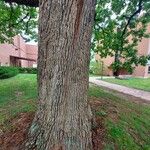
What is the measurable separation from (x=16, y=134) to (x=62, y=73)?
182 centimetres

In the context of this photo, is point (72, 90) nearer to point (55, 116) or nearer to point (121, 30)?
point (55, 116)

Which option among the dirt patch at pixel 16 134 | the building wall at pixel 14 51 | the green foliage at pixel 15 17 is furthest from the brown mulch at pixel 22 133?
the building wall at pixel 14 51

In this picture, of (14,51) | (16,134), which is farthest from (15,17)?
(14,51)

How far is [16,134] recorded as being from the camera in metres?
5.30

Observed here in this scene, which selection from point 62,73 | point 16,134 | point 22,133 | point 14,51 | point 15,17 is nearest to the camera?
point 62,73

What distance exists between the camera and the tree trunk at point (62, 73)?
427 cm

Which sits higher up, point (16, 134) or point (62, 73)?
point (62, 73)

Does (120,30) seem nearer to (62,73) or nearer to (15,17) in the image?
(15,17)

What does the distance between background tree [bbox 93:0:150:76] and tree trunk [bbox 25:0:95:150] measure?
7.39 m

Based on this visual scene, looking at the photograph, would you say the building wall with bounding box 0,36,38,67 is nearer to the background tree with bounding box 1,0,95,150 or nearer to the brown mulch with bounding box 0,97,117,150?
the brown mulch with bounding box 0,97,117,150

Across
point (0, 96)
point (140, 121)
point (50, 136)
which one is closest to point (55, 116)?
point (50, 136)

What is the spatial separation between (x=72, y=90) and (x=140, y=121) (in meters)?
3.60

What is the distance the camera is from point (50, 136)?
4430mm

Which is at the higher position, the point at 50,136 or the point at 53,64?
the point at 53,64
